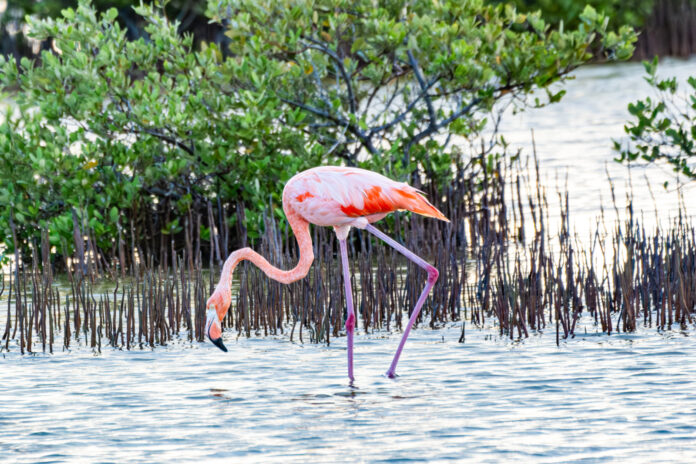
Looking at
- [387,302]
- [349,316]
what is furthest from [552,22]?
[349,316]

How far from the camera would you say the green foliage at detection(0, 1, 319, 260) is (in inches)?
408

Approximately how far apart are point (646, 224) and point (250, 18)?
172 inches

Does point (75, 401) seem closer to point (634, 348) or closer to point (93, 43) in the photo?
point (634, 348)

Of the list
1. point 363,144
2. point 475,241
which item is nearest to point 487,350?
point 475,241

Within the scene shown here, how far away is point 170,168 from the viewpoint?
1055 centimetres

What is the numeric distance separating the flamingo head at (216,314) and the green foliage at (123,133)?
3637 millimetres

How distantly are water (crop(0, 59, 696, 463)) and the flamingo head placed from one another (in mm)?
319

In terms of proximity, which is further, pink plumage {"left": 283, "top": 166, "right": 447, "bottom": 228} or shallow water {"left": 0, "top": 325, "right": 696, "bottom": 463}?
pink plumage {"left": 283, "top": 166, "right": 447, "bottom": 228}

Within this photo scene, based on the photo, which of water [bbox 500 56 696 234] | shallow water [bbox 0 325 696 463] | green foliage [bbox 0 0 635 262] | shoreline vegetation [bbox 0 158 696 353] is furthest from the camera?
water [bbox 500 56 696 234]

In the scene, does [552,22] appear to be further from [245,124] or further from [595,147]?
[245,124]

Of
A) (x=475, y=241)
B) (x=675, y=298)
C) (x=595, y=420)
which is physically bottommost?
(x=595, y=420)

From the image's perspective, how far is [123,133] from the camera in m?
10.7

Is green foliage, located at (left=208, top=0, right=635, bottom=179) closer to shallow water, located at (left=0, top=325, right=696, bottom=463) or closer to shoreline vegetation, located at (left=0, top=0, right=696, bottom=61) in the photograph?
shallow water, located at (left=0, top=325, right=696, bottom=463)

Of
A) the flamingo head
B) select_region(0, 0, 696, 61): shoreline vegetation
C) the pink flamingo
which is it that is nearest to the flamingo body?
the pink flamingo
